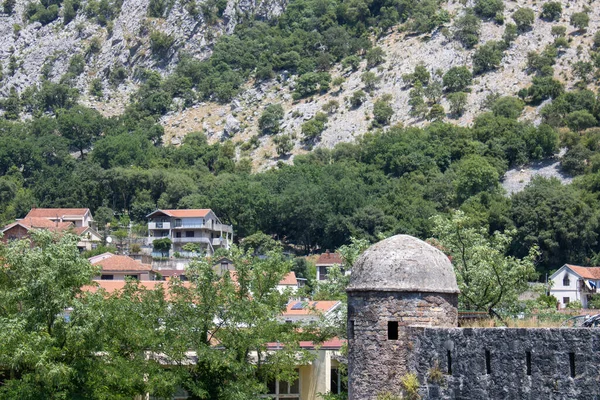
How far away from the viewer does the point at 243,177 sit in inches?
5822

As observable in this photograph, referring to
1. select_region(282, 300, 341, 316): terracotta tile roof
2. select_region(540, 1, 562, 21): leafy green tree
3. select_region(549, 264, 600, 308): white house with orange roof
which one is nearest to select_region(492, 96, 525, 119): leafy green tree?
select_region(540, 1, 562, 21): leafy green tree

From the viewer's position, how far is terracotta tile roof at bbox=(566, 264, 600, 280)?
9786 cm

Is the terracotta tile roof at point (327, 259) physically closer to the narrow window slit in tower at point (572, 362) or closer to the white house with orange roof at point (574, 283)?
the white house with orange roof at point (574, 283)


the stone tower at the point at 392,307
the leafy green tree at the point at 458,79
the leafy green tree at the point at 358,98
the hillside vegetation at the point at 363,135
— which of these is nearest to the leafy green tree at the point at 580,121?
the hillside vegetation at the point at 363,135

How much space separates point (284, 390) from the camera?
37625 mm

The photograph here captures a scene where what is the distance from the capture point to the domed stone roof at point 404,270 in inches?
906

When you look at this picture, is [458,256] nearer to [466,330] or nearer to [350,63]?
[466,330]

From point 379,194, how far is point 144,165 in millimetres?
41046

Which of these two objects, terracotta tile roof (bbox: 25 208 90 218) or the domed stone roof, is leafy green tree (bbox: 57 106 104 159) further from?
the domed stone roof

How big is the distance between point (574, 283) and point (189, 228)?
48.8 metres

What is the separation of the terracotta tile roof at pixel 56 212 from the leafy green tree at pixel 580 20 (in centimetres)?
8958

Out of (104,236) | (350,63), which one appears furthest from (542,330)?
(350,63)

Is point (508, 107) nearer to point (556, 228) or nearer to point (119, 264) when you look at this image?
point (556, 228)

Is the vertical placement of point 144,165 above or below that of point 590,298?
above
